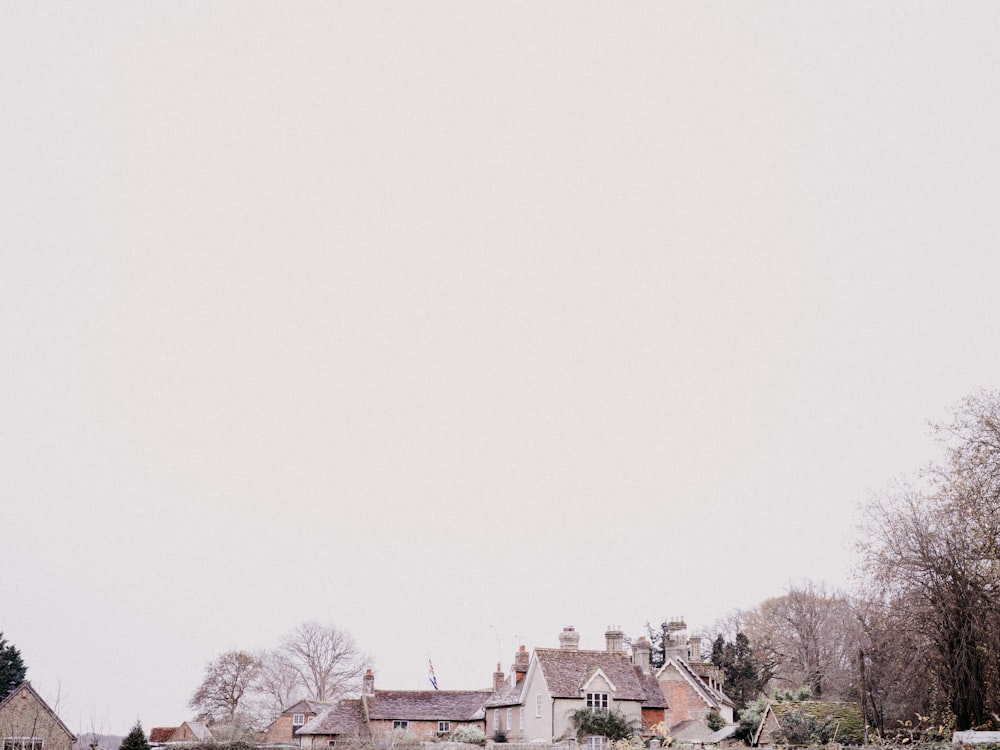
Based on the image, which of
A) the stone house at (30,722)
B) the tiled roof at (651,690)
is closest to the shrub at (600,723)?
the tiled roof at (651,690)

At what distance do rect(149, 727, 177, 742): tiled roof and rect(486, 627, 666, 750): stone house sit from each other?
3385cm

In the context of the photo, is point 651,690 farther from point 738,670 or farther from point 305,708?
point 305,708

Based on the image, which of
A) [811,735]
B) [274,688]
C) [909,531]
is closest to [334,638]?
[274,688]

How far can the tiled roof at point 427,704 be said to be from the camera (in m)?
56.4

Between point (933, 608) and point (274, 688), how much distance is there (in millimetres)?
66536

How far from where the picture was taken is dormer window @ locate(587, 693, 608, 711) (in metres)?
47.8

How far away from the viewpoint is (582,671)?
49750mm

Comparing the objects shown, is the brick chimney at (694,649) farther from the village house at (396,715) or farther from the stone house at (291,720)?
the stone house at (291,720)

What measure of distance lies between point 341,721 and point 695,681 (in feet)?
70.6

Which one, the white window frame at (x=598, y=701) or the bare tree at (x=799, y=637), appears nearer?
the white window frame at (x=598, y=701)

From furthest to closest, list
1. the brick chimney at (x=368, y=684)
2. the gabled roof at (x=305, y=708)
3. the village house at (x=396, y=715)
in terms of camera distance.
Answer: the gabled roof at (x=305, y=708) → the brick chimney at (x=368, y=684) → the village house at (x=396, y=715)

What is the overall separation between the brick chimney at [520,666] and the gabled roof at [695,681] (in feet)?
26.4

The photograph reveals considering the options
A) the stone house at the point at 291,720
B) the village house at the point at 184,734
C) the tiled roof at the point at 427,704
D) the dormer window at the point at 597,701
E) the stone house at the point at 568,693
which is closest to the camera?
the stone house at the point at 568,693

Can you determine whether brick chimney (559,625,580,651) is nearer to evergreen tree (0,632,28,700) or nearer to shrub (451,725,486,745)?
shrub (451,725,486,745)
